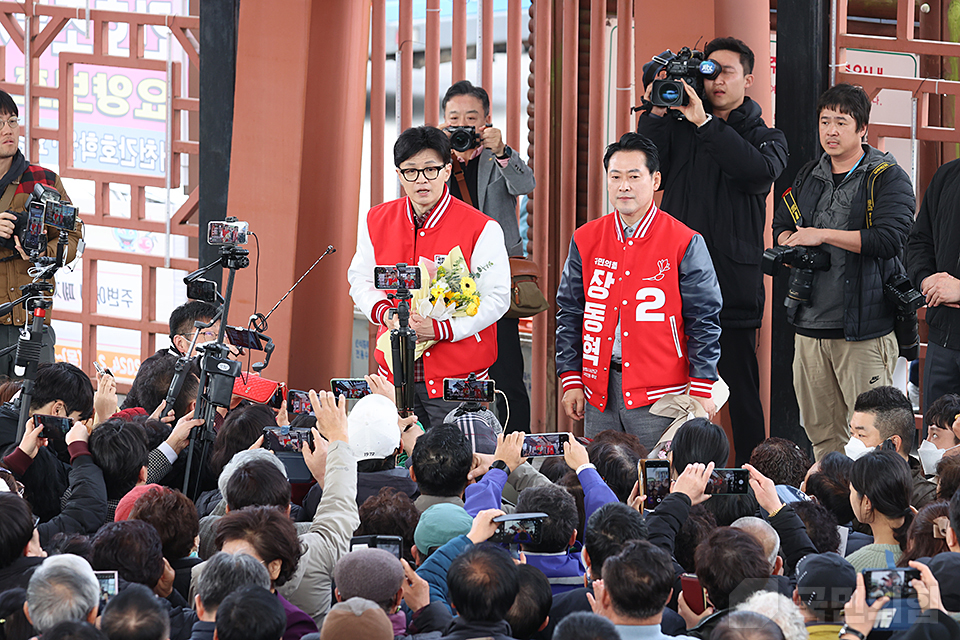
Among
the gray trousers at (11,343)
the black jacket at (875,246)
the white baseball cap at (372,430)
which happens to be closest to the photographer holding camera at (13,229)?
the gray trousers at (11,343)

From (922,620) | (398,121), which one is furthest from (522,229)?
(922,620)

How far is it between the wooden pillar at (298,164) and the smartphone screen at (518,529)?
329 centimetres

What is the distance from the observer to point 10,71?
6973mm

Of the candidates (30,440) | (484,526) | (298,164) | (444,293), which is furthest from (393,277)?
(298,164)

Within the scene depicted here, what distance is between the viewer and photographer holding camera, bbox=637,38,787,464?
183 inches

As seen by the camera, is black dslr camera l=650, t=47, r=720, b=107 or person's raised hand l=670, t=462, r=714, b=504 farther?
black dslr camera l=650, t=47, r=720, b=107

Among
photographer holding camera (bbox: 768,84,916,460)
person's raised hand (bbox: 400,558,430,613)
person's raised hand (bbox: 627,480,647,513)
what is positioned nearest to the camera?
person's raised hand (bbox: 400,558,430,613)

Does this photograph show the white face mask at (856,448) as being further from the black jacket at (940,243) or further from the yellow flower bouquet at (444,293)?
the yellow flower bouquet at (444,293)

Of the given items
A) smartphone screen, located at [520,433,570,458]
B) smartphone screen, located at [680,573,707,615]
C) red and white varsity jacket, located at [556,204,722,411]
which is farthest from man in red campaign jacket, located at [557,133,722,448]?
smartphone screen, located at [680,573,707,615]

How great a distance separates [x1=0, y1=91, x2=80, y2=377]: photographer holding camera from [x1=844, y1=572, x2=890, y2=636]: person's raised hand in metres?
3.82

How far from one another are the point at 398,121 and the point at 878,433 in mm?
3149

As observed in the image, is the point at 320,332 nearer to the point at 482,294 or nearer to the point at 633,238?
the point at 482,294

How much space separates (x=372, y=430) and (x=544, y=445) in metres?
0.52

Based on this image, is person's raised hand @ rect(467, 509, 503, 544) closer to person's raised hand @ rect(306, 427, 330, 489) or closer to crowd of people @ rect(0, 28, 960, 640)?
crowd of people @ rect(0, 28, 960, 640)
